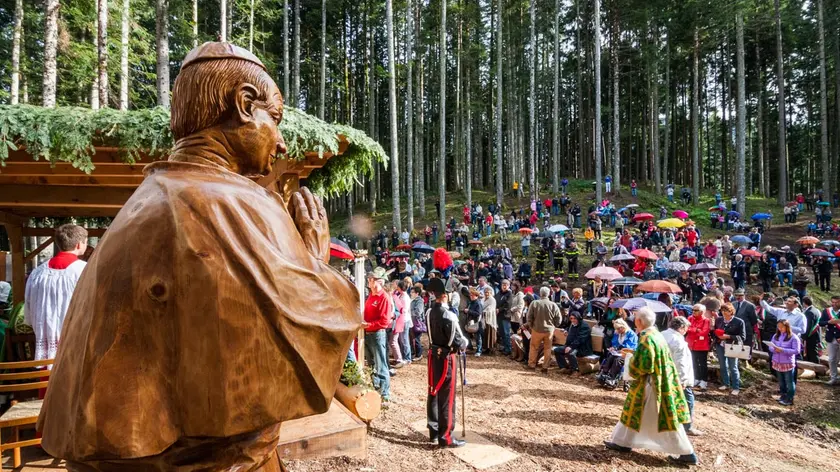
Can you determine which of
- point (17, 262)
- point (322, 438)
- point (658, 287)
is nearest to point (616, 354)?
point (658, 287)

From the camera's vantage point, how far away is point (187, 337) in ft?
4.47

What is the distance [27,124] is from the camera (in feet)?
14.3

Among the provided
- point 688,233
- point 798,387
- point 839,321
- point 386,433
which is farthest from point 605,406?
point 688,233

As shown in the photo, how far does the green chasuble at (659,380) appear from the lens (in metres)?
5.78

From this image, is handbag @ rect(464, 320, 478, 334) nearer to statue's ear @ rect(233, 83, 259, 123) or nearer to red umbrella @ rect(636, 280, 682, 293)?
red umbrella @ rect(636, 280, 682, 293)

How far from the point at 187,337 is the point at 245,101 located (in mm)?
820

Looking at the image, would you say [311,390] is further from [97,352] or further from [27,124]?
[27,124]

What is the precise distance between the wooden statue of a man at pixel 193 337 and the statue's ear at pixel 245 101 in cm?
21

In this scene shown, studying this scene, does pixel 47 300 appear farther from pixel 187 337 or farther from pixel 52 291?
pixel 187 337

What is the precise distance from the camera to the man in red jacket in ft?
25.7

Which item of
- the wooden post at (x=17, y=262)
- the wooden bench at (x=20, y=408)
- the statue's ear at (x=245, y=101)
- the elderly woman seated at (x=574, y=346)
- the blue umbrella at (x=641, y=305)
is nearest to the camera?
the statue's ear at (x=245, y=101)

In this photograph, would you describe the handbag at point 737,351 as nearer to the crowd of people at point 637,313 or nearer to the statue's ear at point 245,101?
the crowd of people at point 637,313

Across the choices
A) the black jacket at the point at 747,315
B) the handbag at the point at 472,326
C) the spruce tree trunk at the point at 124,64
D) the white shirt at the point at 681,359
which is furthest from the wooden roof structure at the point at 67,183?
the black jacket at the point at 747,315

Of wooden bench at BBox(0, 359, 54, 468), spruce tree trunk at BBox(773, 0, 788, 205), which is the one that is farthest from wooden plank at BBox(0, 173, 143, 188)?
spruce tree trunk at BBox(773, 0, 788, 205)
